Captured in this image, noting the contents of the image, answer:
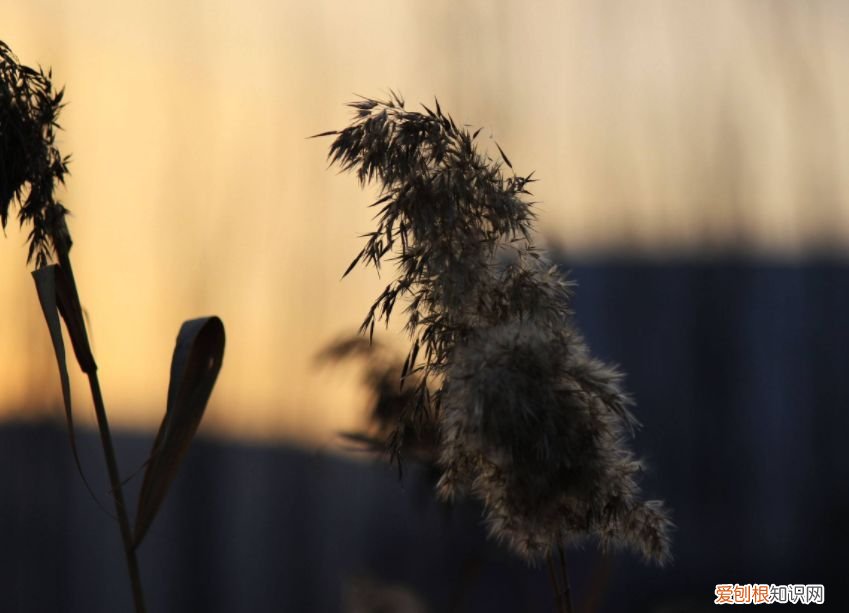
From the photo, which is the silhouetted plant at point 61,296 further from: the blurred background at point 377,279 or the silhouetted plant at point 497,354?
the blurred background at point 377,279

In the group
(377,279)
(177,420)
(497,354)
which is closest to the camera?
(497,354)

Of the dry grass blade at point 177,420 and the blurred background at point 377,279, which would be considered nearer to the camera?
the dry grass blade at point 177,420

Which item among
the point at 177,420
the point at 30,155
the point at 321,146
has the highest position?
the point at 321,146

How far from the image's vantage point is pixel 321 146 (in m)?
1.69

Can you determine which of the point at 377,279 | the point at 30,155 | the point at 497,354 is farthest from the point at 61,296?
the point at 377,279

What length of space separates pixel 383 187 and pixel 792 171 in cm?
142

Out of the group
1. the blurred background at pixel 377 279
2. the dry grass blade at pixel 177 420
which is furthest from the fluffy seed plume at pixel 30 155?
the blurred background at pixel 377 279

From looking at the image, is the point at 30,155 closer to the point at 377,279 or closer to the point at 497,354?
the point at 497,354

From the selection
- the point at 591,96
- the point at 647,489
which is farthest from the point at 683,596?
the point at 591,96

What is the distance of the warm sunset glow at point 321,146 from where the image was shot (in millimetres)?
1603

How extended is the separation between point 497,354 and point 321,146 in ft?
4.13

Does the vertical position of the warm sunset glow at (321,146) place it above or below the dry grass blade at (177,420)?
above

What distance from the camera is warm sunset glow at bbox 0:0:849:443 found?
1603 millimetres

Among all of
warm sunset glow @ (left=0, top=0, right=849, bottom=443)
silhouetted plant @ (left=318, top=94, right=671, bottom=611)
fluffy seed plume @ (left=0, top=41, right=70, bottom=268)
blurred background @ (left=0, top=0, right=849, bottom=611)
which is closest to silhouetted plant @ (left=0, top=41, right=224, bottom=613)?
fluffy seed plume @ (left=0, top=41, right=70, bottom=268)
